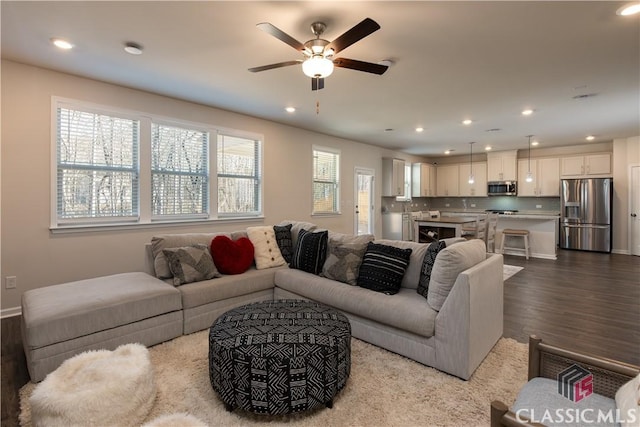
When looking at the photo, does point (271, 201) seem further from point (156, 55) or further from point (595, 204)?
point (595, 204)

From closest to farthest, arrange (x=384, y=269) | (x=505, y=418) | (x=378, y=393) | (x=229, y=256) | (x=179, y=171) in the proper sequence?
(x=505, y=418)
(x=378, y=393)
(x=384, y=269)
(x=229, y=256)
(x=179, y=171)

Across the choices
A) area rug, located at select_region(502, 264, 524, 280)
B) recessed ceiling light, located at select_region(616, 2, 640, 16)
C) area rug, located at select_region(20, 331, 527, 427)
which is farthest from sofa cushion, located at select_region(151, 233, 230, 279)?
area rug, located at select_region(502, 264, 524, 280)

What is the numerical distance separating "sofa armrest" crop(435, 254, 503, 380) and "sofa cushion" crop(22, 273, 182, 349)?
222 centimetres

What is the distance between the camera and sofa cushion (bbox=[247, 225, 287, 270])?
3.70m

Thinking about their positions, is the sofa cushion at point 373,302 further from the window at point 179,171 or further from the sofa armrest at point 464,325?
the window at point 179,171

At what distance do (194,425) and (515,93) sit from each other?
495cm

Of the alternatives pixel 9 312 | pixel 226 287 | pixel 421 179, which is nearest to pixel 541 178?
pixel 421 179

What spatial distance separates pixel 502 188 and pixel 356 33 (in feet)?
27.6

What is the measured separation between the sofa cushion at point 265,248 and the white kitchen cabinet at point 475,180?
7.81 meters

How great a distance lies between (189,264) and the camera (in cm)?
310

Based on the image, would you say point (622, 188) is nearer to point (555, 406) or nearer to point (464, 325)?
point (464, 325)

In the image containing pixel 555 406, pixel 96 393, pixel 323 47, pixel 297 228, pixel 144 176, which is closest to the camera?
pixel 555 406

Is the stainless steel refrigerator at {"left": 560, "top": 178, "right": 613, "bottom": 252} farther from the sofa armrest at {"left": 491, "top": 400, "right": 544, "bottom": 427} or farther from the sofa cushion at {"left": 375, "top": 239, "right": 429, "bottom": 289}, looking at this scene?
the sofa armrest at {"left": 491, "top": 400, "right": 544, "bottom": 427}

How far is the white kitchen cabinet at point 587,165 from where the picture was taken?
7.68 meters
